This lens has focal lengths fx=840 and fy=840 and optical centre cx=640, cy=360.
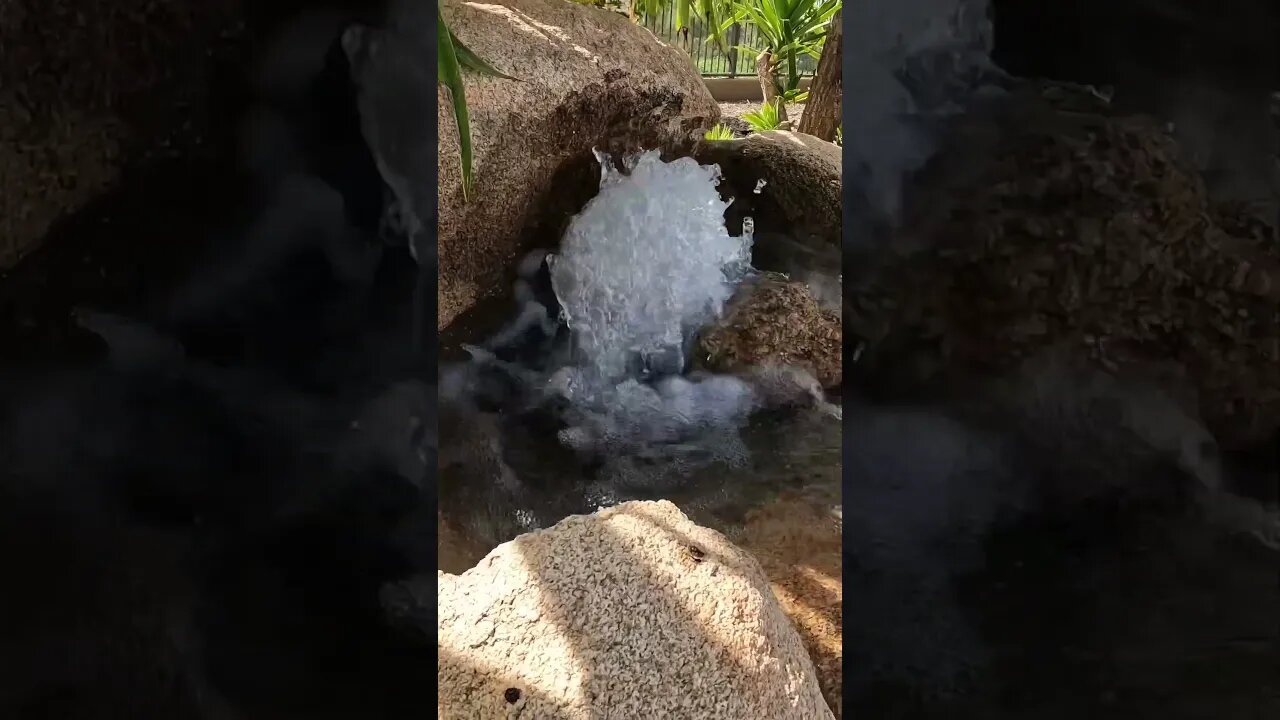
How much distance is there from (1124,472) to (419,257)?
2.47 feet

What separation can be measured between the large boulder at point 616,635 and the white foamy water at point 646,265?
2461 mm

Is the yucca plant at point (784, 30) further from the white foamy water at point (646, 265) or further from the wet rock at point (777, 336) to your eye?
the wet rock at point (777, 336)

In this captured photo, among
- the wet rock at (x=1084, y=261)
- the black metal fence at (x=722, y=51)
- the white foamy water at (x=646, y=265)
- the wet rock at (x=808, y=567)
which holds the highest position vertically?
the wet rock at (x=1084, y=261)

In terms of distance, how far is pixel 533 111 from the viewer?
3.59 meters

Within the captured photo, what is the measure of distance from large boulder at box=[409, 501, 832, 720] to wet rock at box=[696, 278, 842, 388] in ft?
7.62

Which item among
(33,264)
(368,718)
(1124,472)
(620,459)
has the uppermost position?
(33,264)

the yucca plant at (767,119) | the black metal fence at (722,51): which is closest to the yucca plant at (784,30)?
the yucca plant at (767,119)

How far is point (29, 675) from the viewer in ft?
2.78

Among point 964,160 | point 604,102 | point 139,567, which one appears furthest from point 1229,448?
point 604,102

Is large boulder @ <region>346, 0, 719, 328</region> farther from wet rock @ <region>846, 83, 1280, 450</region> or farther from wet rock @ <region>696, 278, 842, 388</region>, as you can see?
wet rock @ <region>846, 83, 1280, 450</region>

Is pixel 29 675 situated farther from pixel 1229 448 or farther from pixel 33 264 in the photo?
pixel 1229 448

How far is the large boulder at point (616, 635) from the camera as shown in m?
1.51

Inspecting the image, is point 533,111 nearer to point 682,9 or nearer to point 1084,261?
point 682,9

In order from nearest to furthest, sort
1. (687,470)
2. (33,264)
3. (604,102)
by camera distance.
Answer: (33,264) < (687,470) < (604,102)
